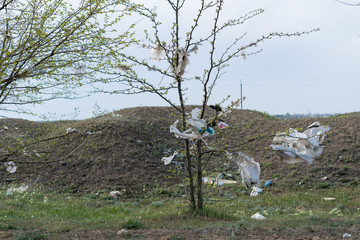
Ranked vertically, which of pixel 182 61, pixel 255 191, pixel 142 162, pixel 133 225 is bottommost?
pixel 255 191

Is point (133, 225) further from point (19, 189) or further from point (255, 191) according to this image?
point (19, 189)

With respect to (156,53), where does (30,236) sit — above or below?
below

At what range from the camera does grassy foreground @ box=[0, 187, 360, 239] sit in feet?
15.8

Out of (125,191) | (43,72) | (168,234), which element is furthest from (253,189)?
(43,72)

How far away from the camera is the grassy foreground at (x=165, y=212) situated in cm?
483

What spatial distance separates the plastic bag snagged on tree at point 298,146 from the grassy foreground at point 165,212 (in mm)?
829

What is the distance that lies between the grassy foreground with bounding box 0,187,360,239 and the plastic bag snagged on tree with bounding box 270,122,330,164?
2.72 feet

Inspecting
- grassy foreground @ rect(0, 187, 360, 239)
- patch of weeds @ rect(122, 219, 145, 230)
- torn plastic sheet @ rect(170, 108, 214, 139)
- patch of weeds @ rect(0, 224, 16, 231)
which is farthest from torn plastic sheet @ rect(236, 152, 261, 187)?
patch of weeds @ rect(0, 224, 16, 231)

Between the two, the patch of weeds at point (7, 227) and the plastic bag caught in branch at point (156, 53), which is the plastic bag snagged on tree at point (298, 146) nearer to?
the plastic bag caught in branch at point (156, 53)

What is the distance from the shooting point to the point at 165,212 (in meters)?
5.91

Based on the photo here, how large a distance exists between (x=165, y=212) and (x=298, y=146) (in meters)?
2.22

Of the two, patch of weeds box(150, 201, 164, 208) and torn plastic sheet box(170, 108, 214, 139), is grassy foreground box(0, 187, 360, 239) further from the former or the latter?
torn plastic sheet box(170, 108, 214, 139)

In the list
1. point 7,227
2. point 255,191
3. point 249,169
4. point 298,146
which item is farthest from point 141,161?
point 298,146

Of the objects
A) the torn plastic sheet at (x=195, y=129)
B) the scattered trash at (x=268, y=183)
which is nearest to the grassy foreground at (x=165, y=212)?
the scattered trash at (x=268, y=183)
